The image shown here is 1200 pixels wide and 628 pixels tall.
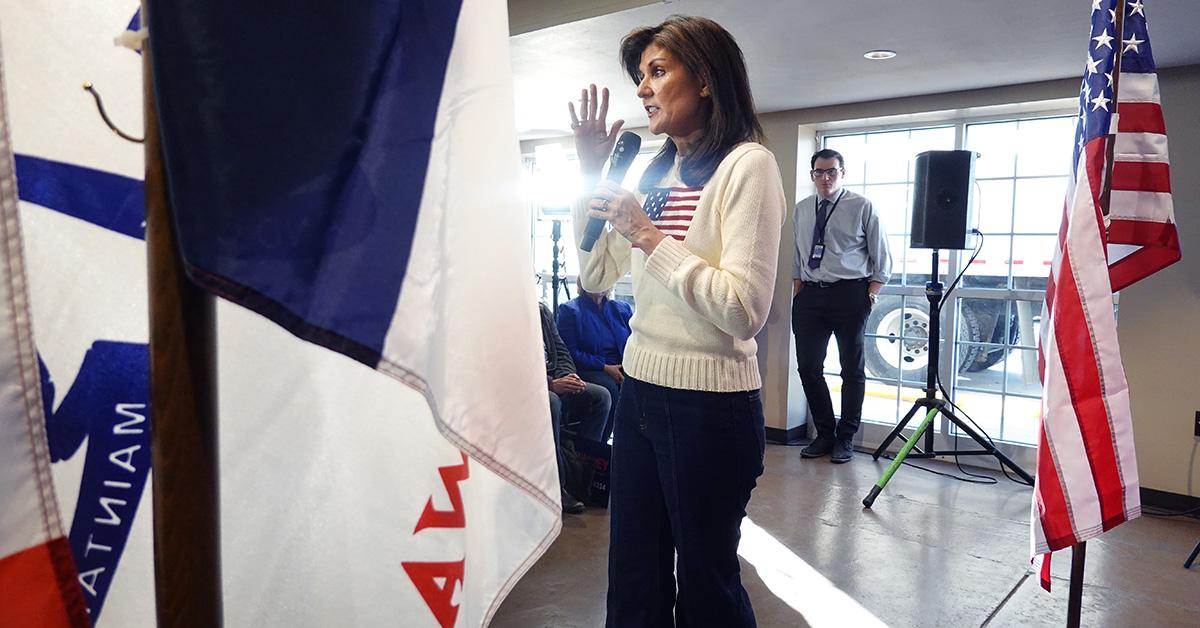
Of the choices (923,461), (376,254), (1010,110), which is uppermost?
(1010,110)

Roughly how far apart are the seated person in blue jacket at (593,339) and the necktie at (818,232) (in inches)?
58.8

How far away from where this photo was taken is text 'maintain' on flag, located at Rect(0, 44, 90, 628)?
54cm

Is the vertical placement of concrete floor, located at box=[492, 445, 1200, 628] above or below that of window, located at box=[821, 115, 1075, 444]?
below

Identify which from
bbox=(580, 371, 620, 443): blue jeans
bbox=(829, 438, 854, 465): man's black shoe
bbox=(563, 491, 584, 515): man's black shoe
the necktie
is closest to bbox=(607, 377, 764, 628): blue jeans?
bbox=(563, 491, 584, 515): man's black shoe

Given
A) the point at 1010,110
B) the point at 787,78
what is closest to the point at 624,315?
the point at 787,78

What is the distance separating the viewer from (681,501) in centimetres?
131

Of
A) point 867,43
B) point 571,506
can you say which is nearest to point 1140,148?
point 867,43

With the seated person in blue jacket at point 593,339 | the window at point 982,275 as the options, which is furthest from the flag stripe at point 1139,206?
the window at point 982,275

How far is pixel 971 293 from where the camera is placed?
4617mm

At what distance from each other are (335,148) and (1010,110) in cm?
466

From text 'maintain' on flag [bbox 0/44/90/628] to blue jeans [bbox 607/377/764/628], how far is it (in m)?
0.92

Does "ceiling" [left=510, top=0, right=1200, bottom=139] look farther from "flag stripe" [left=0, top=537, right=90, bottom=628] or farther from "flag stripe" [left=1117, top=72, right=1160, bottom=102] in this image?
"flag stripe" [left=0, top=537, right=90, bottom=628]

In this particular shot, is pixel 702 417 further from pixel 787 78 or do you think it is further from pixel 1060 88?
pixel 1060 88

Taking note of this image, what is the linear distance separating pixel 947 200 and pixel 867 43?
1.09 meters
